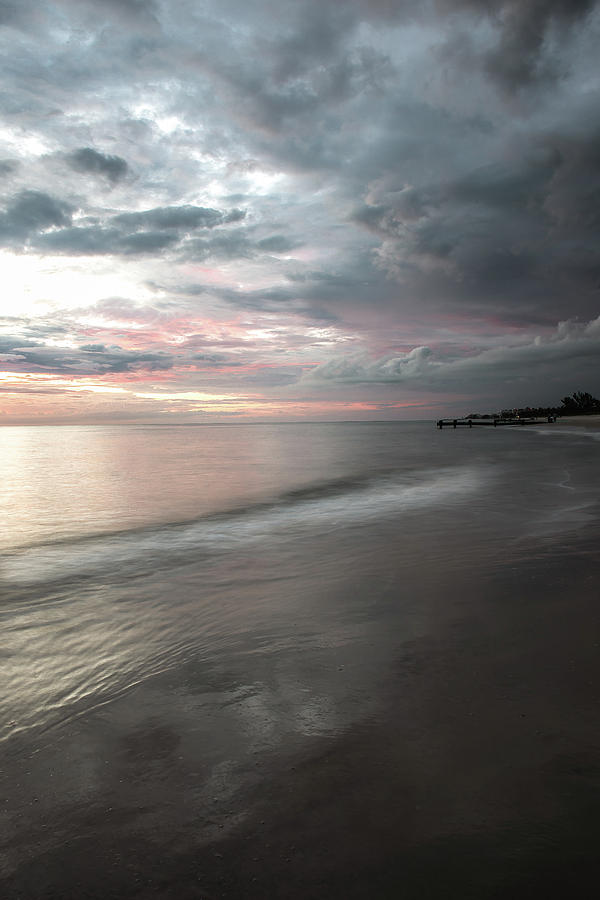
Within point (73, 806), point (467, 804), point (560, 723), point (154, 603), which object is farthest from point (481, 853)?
point (154, 603)

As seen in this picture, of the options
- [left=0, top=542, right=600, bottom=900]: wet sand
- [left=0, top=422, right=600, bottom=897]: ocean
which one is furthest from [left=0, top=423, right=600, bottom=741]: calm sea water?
[left=0, top=542, right=600, bottom=900]: wet sand

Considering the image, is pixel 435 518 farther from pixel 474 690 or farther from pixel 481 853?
pixel 481 853

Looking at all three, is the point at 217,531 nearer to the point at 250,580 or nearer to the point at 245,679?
the point at 250,580

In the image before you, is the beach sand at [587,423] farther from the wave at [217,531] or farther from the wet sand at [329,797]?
the wet sand at [329,797]

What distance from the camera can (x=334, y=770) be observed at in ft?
12.3

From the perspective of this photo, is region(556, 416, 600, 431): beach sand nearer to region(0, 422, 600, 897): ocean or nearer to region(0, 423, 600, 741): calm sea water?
region(0, 423, 600, 741): calm sea water

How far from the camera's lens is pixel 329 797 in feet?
11.5

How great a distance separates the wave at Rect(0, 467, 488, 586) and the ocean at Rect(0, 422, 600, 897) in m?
0.13

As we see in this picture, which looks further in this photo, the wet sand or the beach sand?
the beach sand

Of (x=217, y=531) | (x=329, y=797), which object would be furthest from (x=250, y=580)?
(x=329, y=797)

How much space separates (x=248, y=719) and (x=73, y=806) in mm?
1483

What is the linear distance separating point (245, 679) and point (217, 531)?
32.2 ft

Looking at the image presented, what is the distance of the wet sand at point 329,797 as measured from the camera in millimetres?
2914

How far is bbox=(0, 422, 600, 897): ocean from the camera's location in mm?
3186
